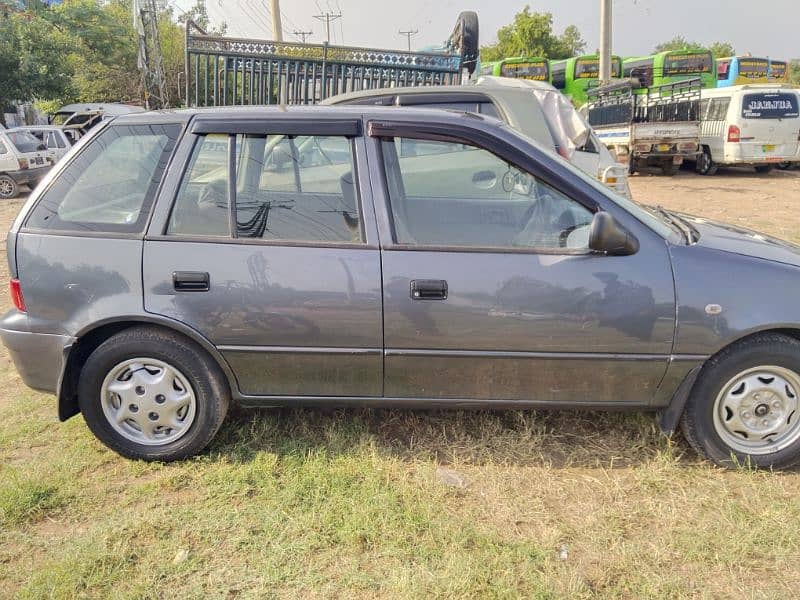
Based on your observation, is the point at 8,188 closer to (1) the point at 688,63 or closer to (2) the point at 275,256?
(2) the point at 275,256

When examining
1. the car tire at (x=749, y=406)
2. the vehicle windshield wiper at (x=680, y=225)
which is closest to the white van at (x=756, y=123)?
the vehicle windshield wiper at (x=680, y=225)

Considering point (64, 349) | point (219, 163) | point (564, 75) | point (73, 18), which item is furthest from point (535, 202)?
point (73, 18)

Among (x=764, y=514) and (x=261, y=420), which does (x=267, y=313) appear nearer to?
(x=261, y=420)

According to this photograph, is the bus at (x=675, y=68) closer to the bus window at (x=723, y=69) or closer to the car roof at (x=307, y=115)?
the bus window at (x=723, y=69)

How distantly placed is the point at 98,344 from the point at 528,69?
27087mm

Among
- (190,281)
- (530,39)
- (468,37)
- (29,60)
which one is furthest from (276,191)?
(530,39)

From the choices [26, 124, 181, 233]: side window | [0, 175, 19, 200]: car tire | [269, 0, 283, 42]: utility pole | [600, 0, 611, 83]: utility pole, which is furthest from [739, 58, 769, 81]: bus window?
[26, 124, 181, 233]: side window

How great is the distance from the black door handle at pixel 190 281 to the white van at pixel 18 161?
45.9 ft

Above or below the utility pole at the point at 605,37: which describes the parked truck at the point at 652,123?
below

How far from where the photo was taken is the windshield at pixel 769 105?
14.5 m

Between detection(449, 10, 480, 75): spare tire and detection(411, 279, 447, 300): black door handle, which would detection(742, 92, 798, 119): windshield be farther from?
detection(411, 279, 447, 300): black door handle

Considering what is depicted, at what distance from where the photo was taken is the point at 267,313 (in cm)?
286

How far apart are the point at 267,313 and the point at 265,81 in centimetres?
543

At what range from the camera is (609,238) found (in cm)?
270
